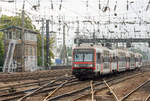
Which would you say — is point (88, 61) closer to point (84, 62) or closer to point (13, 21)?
point (84, 62)

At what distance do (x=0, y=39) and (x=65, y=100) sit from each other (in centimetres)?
4176

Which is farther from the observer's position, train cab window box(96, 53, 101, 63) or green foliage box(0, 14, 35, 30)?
green foliage box(0, 14, 35, 30)

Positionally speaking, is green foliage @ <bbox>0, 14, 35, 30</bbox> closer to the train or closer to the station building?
the station building

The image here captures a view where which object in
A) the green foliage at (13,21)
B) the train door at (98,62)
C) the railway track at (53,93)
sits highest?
the green foliage at (13,21)

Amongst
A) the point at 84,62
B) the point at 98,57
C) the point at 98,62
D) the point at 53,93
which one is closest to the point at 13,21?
the point at 98,57

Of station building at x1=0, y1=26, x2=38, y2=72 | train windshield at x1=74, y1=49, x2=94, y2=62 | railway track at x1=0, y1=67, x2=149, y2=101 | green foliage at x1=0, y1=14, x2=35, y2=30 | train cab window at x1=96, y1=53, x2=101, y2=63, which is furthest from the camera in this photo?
green foliage at x1=0, y1=14, x2=35, y2=30

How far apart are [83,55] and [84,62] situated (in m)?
0.60

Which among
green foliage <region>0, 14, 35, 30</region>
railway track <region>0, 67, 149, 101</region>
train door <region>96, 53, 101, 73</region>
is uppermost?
green foliage <region>0, 14, 35, 30</region>

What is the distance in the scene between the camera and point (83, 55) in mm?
23703

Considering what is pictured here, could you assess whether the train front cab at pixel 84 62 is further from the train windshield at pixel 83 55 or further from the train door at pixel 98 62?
the train door at pixel 98 62

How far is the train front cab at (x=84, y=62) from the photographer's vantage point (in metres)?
23.3

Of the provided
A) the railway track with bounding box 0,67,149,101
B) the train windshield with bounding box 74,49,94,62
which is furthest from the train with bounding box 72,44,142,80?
the railway track with bounding box 0,67,149,101

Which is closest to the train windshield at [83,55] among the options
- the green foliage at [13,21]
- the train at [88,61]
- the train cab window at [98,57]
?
the train at [88,61]

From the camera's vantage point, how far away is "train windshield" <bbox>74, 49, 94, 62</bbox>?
23.6m
